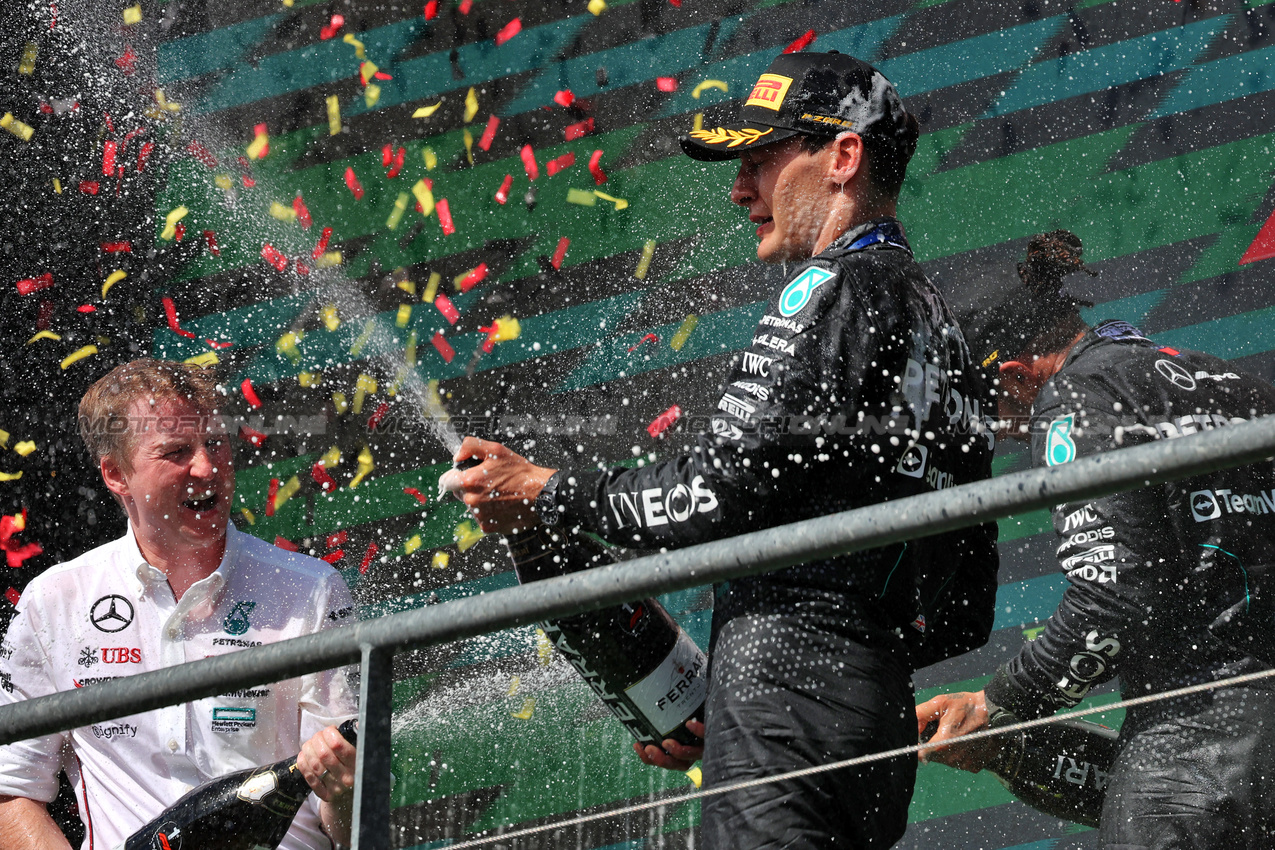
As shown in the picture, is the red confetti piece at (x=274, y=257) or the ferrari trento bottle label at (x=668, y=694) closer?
the ferrari trento bottle label at (x=668, y=694)

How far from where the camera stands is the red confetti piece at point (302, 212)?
4199 millimetres

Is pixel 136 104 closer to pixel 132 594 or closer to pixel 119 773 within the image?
pixel 132 594

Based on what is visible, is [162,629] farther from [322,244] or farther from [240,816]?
[322,244]

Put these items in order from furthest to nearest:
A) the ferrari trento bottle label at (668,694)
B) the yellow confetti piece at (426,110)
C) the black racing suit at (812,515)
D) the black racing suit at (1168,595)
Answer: the yellow confetti piece at (426,110)
the black racing suit at (1168,595)
the ferrari trento bottle label at (668,694)
the black racing suit at (812,515)

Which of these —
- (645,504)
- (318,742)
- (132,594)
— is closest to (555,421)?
(132,594)

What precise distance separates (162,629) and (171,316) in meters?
1.52

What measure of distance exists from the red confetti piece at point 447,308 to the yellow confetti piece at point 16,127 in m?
1.26

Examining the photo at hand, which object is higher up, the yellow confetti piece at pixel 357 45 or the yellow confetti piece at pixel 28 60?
the yellow confetti piece at pixel 28 60

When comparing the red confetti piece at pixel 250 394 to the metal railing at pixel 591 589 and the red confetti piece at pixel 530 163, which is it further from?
the metal railing at pixel 591 589

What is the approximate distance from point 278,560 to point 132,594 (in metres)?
0.30

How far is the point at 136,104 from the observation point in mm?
4219

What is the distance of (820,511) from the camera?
6.45ft

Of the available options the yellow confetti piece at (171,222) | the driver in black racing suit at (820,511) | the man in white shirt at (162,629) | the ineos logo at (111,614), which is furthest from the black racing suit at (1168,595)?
the yellow confetti piece at (171,222)

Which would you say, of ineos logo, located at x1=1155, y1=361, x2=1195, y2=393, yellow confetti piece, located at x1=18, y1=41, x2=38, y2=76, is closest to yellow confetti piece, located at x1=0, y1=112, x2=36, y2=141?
yellow confetti piece, located at x1=18, y1=41, x2=38, y2=76
